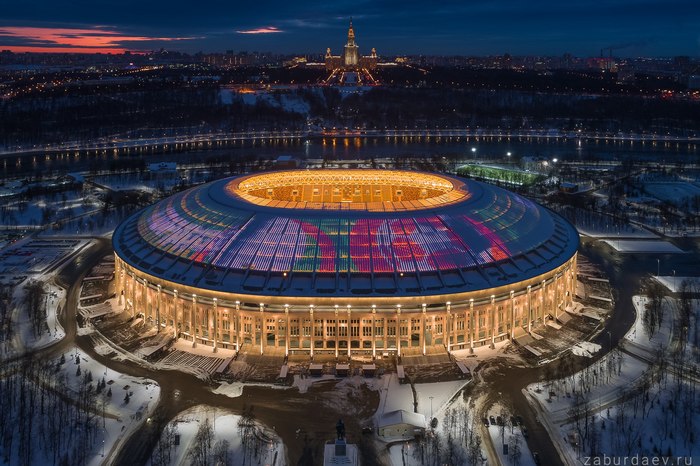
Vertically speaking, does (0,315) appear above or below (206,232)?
below

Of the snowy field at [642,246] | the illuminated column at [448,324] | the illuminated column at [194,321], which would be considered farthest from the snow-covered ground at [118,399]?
the snowy field at [642,246]

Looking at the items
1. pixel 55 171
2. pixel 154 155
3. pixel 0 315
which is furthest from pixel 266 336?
pixel 154 155

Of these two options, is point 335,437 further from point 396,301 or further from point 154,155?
point 154,155

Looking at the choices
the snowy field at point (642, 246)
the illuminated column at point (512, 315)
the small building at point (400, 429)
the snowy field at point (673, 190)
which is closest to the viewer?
the small building at point (400, 429)

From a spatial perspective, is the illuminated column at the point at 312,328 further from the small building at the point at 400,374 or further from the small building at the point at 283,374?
the small building at the point at 400,374

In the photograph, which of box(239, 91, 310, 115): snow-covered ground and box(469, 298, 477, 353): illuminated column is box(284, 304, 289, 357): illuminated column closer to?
box(469, 298, 477, 353): illuminated column
